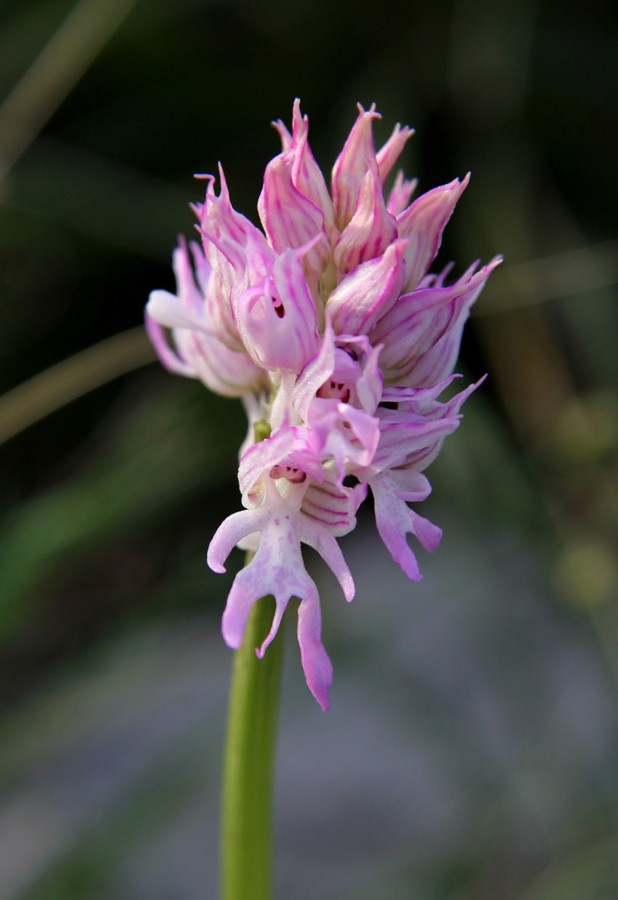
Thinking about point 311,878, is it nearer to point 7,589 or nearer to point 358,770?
point 358,770

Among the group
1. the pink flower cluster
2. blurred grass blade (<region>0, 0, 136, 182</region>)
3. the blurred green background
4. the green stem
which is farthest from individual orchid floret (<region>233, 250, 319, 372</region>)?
blurred grass blade (<region>0, 0, 136, 182</region>)

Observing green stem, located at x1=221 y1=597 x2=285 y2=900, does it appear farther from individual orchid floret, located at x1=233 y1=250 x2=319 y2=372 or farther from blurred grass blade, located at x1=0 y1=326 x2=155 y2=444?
blurred grass blade, located at x1=0 y1=326 x2=155 y2=444

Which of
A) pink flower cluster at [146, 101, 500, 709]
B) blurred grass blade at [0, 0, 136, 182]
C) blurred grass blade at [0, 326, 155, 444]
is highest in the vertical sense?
blurred grass blade at [0, 0, 136, 182]

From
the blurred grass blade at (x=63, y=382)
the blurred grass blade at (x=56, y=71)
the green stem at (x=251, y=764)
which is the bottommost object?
the green stem at (x=251, y=764)

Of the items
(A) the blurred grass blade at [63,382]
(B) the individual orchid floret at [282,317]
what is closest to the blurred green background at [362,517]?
(A) the blurred grass blade at [63,382]

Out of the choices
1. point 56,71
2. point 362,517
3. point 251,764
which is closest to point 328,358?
point 251,764

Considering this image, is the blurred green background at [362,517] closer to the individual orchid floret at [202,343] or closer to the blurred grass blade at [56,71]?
the blurred grass blade at [56,71]
